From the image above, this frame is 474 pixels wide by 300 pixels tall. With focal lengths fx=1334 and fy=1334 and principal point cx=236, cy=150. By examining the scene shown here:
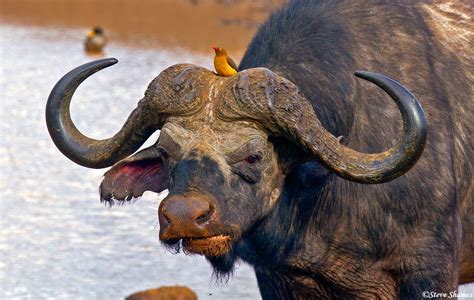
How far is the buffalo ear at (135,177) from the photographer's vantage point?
557 cm

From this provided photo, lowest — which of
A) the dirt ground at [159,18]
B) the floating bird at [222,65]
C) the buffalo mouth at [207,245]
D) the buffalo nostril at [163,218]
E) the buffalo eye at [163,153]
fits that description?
the dirt ground at [159,18]

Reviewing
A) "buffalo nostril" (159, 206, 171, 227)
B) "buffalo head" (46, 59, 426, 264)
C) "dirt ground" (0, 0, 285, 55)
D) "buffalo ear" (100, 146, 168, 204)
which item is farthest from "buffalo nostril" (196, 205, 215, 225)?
"dirt ground" (0, 0, 285, 55)

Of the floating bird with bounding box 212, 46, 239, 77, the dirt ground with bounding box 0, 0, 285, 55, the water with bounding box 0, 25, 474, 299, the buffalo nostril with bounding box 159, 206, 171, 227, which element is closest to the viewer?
the buffalo nostril with bounding box 159, 206, 171, 227

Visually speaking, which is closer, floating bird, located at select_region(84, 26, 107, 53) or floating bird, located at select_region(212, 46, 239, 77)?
floating bird, located at select_region(212, 46, 239, 77)

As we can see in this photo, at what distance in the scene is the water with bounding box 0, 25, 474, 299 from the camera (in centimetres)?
872

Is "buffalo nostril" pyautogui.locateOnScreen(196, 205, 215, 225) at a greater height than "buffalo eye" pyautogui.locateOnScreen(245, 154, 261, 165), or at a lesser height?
lesser

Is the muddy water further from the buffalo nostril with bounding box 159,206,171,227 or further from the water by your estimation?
the buffalo nostril with bounding box 159,206,171,227

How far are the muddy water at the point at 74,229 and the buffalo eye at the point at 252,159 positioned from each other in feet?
1.65

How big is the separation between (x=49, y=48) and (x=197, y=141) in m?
16.8

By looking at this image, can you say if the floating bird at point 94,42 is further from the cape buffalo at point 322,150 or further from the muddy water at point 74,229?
the cape buffalo at point 322,150

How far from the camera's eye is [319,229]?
5.73 m

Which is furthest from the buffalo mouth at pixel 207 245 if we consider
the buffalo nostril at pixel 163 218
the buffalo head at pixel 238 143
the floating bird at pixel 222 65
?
the floating bird at pixel 222 65

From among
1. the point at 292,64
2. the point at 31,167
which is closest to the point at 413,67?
the point at 292,64

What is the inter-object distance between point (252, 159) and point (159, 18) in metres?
20.0
